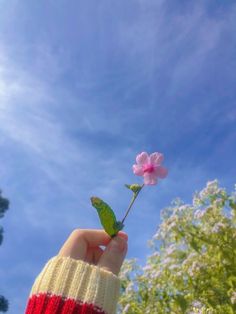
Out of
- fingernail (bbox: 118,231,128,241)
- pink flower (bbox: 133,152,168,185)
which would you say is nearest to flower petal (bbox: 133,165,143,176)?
pink flower (bbox: 133,152,168,185)

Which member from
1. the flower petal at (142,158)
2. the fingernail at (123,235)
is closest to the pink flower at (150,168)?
the flower petal at (142,158)

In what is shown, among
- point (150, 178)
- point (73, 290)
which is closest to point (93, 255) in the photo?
point (73, 290)

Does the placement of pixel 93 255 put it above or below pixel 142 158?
below

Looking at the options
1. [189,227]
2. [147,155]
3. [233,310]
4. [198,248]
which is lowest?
[147,155]

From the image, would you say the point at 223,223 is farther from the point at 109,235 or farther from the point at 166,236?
the point at 109,235

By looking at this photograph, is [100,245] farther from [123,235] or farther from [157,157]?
[157,157]

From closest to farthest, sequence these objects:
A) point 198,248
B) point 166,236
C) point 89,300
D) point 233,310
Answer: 1. point 89,300
2. point 233,310
3. point 198,248
4. point 166,236

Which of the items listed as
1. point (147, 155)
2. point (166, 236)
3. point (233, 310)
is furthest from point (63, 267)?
point (166, 236)

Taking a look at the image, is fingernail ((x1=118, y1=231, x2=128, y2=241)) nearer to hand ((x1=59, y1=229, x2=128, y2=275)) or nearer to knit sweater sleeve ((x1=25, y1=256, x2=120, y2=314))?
hand ((x1=59, y1=229, x2=128, y2=275))
